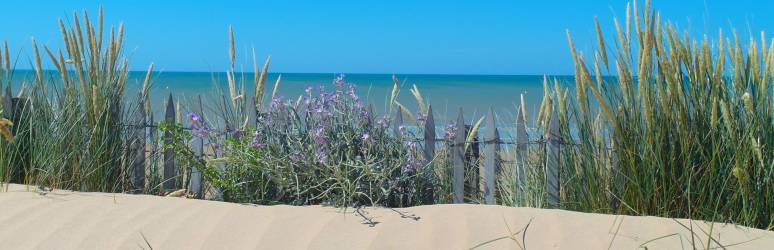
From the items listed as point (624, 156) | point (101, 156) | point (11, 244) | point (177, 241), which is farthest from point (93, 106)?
point (624, 156)

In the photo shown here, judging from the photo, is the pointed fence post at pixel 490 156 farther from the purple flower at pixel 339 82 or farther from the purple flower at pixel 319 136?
the purple flower at pixel 319 136

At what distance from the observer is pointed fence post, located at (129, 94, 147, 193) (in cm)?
521

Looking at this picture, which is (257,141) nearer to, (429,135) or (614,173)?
(429,135)

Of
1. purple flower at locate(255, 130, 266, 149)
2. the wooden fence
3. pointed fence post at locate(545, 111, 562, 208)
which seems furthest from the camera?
the wooden fence

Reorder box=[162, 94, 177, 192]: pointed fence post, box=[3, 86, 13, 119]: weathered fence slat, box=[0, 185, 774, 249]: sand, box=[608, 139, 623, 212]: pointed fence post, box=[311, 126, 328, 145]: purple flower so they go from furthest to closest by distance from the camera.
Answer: box=[162, 94, 177, 192]: pointed fence post < box=[3, 86, 13, 119]: weathered fence slat < box=[311, 126, 328, 145]: purple flower < box=[608, 139, 623, 212]: pointed fence post < box=[0, 185, 774, 249]: sand

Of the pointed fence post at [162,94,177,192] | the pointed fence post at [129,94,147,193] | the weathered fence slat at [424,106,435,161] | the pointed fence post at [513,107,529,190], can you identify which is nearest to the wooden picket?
the weathered fence slat at [424,106,435,161]

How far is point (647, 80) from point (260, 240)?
1.95 meters

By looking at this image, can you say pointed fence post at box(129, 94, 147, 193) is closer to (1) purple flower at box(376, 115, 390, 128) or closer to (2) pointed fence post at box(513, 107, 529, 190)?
(1) purple flower at box(376, 115, 390, 128)

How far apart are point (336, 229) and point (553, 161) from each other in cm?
164

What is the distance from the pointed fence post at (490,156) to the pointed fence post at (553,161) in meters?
0.46

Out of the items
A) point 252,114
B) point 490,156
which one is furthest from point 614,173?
point 252,114

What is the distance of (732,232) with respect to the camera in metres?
3.50

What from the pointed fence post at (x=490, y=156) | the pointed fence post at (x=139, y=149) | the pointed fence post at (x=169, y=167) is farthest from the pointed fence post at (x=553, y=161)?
the pointed fence post at (x=139, y=149)

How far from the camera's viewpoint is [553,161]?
180 inches
